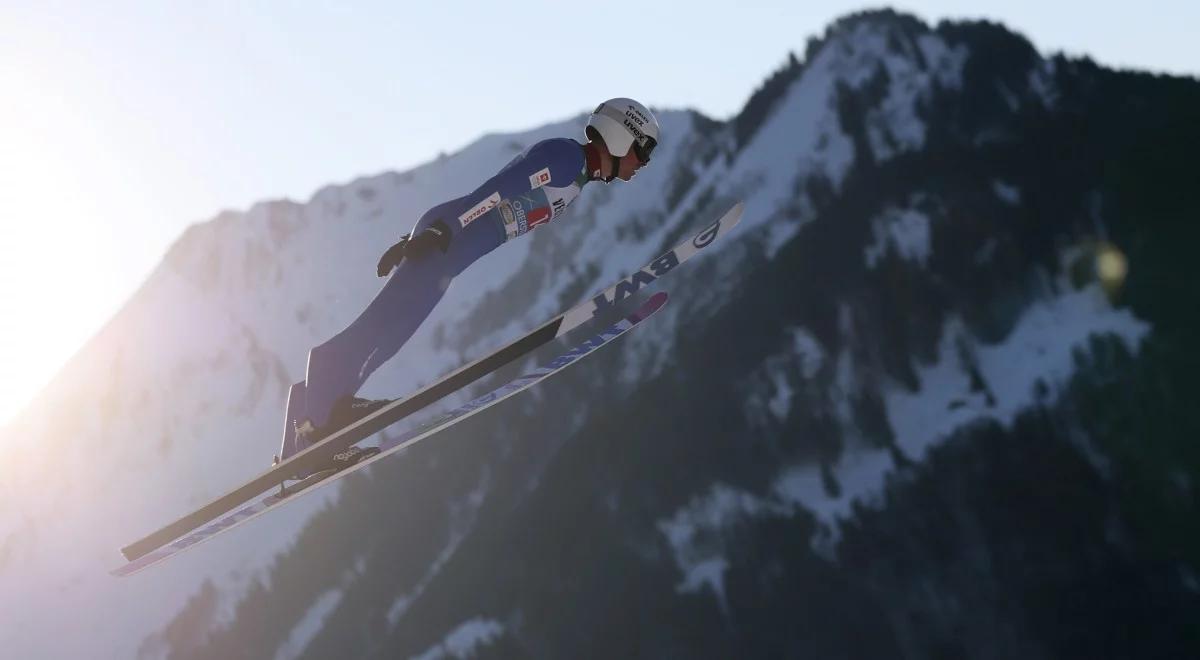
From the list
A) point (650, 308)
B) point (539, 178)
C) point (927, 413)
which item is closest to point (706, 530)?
point (927, 413)

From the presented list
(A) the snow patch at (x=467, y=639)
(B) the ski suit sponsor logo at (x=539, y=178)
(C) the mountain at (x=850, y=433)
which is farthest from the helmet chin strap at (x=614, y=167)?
(A) the snow patch at (x=467, y=639)

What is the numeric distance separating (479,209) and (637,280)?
3.05 metres

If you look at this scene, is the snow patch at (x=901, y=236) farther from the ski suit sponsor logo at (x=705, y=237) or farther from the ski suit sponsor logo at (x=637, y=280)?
the ski suit sponsor logo at (x=637, y=280)

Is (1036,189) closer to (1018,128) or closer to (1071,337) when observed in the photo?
(1018,128)

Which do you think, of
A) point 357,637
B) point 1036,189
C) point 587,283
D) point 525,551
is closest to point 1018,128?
point 1036,189

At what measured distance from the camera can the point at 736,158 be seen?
162250 millimetres

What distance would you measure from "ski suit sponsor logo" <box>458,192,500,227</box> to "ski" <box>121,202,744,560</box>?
1614 mm

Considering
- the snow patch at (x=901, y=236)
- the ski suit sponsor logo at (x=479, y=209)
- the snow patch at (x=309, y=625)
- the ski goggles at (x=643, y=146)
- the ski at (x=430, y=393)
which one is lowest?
the ski at (x=430, y=393)

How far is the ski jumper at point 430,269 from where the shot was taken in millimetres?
12719

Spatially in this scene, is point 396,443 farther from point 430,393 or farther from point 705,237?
point 705,237

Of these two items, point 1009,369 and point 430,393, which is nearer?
point 430,393

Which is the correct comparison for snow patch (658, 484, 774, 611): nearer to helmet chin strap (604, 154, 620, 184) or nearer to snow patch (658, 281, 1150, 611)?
snow patch (658, 281, 1150, 611)

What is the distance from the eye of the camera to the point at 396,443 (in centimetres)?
1427

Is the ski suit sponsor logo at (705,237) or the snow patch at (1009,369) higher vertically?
the snow patch at (1009,369)
